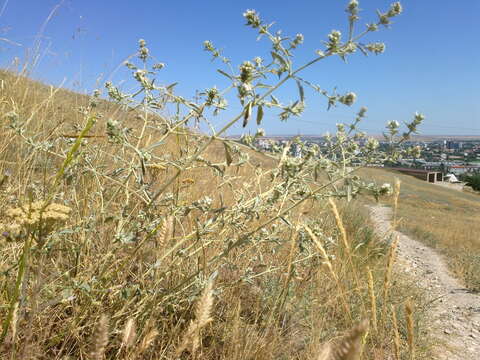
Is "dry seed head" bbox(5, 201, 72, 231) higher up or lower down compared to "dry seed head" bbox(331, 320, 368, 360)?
higher up

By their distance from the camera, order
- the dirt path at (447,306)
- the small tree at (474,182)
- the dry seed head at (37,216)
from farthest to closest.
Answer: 1. the small tree at (474,182)
2. the dirt path at (447,306)
3. the dry seed head at (37,216)

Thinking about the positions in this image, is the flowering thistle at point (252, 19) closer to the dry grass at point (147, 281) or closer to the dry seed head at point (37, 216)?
the dry grass at point (147, 281)

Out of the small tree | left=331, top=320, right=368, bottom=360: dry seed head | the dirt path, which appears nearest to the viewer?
left=331, top=320, right=368, bottom=360: dry seed head

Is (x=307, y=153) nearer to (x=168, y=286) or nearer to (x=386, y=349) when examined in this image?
(x=168, y=286)

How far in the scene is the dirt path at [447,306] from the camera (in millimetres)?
3209

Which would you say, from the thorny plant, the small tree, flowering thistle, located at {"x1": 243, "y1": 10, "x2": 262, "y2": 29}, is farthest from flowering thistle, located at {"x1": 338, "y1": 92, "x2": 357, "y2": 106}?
the small tree

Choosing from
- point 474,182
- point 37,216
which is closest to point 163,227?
point 37,216

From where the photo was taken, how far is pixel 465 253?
24.6 feet

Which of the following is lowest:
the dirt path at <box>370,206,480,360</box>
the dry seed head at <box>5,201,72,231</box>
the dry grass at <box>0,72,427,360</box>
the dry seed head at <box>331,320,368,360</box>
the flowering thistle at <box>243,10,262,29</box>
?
the dirt path at <box>370,206,480,360</box>

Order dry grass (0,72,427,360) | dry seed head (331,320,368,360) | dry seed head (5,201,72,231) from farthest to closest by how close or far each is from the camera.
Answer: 1. dry grass (0,72,427,360)
2. dry seed head (5,201,72,231)
3. dry seed head (331,320,368,360)

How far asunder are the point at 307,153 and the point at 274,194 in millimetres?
263

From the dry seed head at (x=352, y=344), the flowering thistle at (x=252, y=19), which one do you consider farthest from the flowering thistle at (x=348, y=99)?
the dry seed head at (x=352, y=344)

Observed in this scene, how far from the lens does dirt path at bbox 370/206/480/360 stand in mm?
3209

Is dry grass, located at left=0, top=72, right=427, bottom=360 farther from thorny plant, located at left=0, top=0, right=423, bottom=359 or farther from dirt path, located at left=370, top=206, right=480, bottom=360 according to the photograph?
dirt path, located at left=370, top=206, right=480, bottom=360
